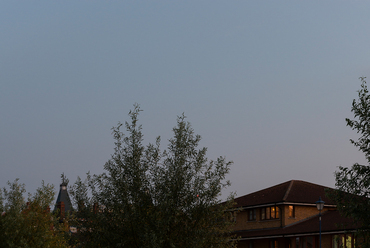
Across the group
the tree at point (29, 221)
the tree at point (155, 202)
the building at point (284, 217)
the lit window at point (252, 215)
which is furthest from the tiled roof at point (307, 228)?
the tree at point (155, 202)

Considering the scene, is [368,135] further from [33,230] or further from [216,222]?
[33,230]

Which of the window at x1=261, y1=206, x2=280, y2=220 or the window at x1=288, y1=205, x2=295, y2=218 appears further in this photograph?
the window at x1=261, y1=206, x2=280, y2=220

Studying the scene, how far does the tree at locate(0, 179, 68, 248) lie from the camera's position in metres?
21.8

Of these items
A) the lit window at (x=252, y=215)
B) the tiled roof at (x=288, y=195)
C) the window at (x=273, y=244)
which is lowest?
the window at (x=273, y=244)

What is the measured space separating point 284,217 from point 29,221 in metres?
29.9

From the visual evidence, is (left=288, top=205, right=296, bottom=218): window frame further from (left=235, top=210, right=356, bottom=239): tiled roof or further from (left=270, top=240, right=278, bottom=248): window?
(left=270, top=240, right=278, bottom=248): window

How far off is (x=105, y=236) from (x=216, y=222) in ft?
12.1

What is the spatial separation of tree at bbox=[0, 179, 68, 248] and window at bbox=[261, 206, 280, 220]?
2779cm

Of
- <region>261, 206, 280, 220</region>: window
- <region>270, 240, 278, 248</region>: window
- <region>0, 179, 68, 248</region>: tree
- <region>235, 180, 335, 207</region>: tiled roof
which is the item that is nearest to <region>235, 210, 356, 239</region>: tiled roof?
<region>270, 240, 278, 248</region>: window

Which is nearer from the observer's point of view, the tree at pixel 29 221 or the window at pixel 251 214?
the tree at pixel 29 221

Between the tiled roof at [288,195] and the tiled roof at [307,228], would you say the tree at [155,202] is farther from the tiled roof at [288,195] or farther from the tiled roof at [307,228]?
the tiled roof at [288,195]

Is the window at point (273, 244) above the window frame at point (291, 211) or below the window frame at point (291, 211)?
below

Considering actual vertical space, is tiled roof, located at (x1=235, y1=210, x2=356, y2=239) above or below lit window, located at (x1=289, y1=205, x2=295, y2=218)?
below

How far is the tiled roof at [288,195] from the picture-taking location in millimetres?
47344
